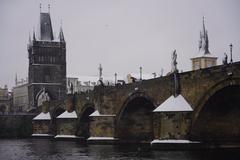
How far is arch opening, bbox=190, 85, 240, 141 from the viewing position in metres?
38.3

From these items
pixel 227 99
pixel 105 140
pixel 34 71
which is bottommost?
pixel 105 140

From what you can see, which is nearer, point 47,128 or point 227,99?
point 227,99

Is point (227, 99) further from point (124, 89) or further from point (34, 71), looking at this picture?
point (34, 71)

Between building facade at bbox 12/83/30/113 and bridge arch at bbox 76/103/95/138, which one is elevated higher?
building facade at bbox 12/83/30/113

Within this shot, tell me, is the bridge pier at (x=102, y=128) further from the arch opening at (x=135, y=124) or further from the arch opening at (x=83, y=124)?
the arch opening at (x=83, y=124)

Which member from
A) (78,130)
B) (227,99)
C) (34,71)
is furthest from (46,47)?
(227,99)

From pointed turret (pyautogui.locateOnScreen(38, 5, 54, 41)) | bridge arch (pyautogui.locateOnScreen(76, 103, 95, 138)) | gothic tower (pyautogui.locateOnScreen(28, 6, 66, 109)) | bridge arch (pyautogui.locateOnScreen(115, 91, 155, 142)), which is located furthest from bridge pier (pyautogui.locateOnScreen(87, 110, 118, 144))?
pointed turret (pyautogui.locateOnScreen(38, 5, 54, 41))

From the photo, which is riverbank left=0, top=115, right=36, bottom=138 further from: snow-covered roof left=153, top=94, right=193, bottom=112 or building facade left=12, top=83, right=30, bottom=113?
building facade left=12, top=83, right=30, bottom=113

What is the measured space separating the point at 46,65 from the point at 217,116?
3454 inches

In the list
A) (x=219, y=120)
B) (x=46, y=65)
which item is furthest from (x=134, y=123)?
(x=46, y=65)

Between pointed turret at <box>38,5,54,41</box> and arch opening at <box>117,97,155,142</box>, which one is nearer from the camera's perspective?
arch opening at <box>117,97,155,142</box>

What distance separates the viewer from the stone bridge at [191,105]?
122ft

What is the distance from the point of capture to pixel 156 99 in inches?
1790

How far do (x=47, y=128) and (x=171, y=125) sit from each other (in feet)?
136
